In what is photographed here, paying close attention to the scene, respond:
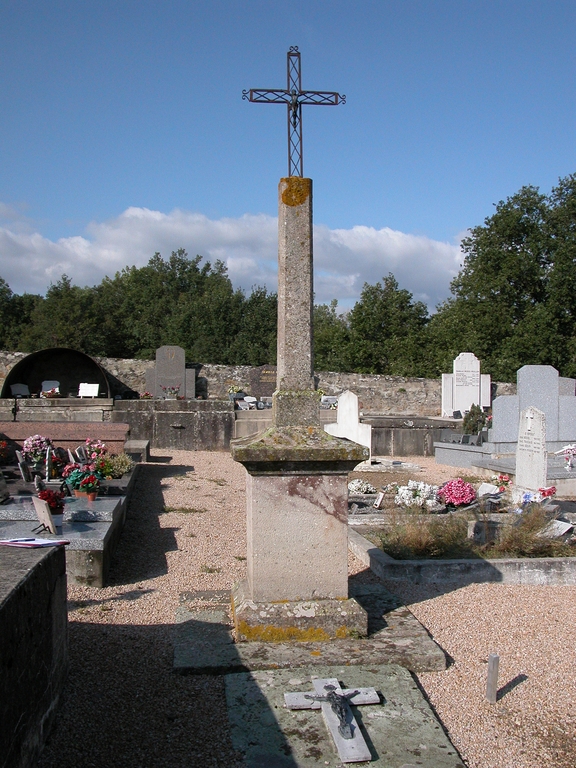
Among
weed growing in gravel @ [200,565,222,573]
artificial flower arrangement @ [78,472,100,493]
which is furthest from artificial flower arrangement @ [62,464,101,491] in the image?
weed growing in gravel @ [200,565,222,573]

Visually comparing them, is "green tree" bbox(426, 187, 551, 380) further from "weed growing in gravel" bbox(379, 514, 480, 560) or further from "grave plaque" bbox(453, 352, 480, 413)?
"weed growing in gravel" bbox(379, 514, 480, 560)

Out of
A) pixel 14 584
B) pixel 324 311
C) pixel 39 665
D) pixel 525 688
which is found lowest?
pixel 525 688

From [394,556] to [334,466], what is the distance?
103 inches

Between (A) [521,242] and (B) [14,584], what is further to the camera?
(A) [521,242]

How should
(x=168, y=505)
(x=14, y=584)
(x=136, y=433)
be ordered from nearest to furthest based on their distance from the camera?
(x=14, y=584) → (x=168, y=505) → (x=136, y=433)

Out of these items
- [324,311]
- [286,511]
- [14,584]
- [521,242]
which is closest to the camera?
[14,584]

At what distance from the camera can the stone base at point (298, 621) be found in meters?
4.28

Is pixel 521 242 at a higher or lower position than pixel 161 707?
higher

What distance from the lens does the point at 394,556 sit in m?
6.61

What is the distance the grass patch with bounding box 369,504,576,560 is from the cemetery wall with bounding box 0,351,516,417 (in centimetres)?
1936

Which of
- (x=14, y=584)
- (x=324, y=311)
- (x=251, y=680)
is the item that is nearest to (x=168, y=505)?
(x=251, y=680)

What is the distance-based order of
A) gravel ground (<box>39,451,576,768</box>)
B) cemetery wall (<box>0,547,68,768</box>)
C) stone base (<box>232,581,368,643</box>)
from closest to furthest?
cemetery wall (<box>0,547,68,768</box>) < gravel ground (<box>39,451,576,768</box>) < stone base (<box>232,581,368,643</box>)

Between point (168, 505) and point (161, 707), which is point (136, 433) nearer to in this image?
point (168, 505)

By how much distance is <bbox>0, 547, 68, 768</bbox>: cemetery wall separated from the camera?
2.61 m
